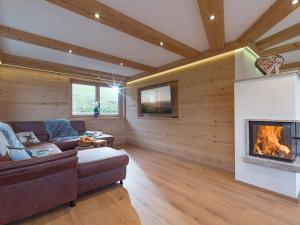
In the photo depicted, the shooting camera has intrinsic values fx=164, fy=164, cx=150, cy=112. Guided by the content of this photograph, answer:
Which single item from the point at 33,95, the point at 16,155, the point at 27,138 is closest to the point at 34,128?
the point at 27,138

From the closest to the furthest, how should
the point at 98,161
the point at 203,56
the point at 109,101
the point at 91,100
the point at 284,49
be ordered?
the point at 98,161, the point at 284,49, the point at 203,56, the point at 91,100, the point at 109,101

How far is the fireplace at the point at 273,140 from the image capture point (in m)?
2.24

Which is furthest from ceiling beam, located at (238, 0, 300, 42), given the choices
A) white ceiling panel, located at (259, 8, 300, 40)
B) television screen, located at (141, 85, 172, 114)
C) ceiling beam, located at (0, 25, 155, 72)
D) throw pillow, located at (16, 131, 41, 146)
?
throw pillow, located at (16, 131, 41, 146)

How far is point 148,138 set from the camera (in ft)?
17.3

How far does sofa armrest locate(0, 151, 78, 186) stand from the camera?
1.58 metres

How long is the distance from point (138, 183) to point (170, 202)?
0.75 m

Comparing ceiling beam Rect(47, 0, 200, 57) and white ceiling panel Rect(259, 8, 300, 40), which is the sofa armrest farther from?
white ceiling panel Rect(259, 8, 300, 40)

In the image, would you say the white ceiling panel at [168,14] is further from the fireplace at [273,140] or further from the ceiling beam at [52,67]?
the ceiling beam at [52,67]

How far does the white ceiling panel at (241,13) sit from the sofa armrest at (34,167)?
2.74 meters

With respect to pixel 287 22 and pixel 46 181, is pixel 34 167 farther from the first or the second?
pixel 287 22

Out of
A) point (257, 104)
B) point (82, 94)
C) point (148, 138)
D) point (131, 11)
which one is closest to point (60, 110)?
point (82, 94)

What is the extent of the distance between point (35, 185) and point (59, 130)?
2858 millimetres

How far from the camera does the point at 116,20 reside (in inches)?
90.7

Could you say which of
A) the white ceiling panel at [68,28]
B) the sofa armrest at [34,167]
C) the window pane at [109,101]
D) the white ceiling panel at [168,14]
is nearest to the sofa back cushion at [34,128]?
the window pane at [109,101]
